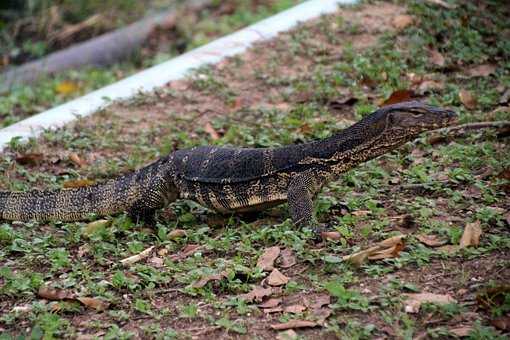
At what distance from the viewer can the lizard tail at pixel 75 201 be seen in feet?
20.7

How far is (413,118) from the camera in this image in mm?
5625

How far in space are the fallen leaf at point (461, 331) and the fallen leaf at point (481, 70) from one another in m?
4.57

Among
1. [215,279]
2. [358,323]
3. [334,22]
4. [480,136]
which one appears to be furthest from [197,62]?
[358,323]

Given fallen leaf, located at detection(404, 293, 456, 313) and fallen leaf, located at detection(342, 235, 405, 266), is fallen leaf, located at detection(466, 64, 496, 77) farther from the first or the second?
fallen leaf, located at detection(404, 293, 456, 313)

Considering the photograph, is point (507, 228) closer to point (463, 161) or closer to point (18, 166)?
point (463, 161)

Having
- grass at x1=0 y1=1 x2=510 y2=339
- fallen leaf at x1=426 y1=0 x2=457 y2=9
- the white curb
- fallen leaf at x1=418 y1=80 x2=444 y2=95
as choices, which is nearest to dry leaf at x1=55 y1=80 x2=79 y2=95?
the white curb

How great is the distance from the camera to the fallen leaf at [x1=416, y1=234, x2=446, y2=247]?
16.7ft

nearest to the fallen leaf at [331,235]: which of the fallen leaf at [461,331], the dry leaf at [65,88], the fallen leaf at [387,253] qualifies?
the fallen leaf at [387,253]

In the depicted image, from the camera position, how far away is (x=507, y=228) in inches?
204

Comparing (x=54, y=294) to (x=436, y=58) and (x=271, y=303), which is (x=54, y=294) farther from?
(x=436, y=58)

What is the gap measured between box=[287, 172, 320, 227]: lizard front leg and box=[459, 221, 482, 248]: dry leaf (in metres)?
0.96

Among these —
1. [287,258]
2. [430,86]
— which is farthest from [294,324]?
[430,86]

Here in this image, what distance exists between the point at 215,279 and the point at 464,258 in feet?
4.54

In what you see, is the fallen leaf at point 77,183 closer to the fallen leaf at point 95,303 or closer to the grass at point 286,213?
the grass at point 286,213
